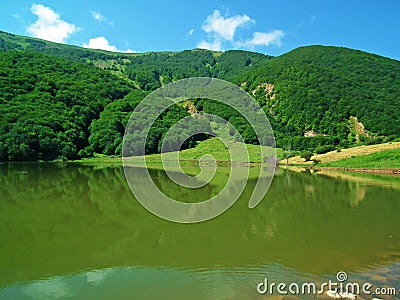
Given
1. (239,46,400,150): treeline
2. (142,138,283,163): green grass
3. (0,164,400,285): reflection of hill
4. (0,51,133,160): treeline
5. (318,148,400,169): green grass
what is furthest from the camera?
(239,46,400,150): treeline

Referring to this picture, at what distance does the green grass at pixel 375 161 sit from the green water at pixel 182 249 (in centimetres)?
3575

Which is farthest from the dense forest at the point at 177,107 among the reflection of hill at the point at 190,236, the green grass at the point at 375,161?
the reflection of hill at the point at 190,236

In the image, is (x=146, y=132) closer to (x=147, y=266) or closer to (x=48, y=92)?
(x=48, y=92)

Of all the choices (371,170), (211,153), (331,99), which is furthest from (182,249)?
(331,99)

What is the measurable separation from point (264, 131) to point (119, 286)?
99116 mm

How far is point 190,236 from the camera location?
14086 millimetres

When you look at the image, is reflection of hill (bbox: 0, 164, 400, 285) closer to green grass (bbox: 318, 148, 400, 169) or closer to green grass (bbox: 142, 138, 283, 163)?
green grass (bbox: 318, 148, 400, 169)

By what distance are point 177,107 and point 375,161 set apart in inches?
3072

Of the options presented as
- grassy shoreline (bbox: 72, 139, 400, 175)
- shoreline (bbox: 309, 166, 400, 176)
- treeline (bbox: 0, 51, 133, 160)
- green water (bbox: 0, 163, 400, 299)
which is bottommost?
green water (bbox: 0, 163, 400, 299)

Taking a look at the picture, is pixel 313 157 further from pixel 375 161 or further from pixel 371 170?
pixel 371 170

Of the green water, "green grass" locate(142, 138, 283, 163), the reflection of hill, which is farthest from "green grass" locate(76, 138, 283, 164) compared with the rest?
the green water

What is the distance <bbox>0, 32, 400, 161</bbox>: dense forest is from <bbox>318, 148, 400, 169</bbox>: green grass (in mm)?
13871

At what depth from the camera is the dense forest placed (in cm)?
7988

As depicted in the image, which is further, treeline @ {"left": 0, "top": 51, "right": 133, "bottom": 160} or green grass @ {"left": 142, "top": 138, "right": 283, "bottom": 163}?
green grass @ {"left": 142, "top": 138, "right": 283, "bottom": 163}
